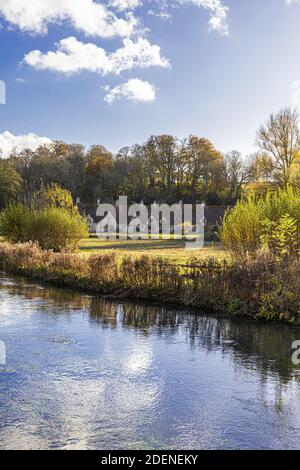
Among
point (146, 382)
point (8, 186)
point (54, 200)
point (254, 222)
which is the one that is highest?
point (8, 186)

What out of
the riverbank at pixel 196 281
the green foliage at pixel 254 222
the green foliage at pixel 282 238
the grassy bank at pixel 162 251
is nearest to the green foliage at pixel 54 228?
the grassy bank at pixel 162 251

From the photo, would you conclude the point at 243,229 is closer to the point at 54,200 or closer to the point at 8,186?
the point at 54,200

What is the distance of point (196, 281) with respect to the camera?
51.0 feet

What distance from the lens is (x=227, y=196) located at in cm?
6938

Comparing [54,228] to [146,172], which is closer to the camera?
[54,228]

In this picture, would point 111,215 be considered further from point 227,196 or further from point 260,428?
point 260,428

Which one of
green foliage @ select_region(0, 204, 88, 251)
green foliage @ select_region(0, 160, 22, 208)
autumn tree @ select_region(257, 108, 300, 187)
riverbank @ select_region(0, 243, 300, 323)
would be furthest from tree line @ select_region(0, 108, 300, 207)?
riverbank @ select_region(0, 243, 300, 323)

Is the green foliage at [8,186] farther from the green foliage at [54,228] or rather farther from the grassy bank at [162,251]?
the green foliage at [54,228]

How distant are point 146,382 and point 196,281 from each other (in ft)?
23.2

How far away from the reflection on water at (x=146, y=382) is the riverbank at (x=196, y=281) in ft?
2.64

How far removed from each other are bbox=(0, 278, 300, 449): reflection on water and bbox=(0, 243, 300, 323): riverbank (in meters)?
0.81

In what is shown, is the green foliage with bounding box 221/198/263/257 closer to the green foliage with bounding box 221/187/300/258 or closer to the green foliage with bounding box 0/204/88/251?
the green foliage with bounding box 221/187/300/258

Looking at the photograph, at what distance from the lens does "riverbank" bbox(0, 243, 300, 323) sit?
534 inches

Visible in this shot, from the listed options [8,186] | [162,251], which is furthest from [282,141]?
[8,186]
